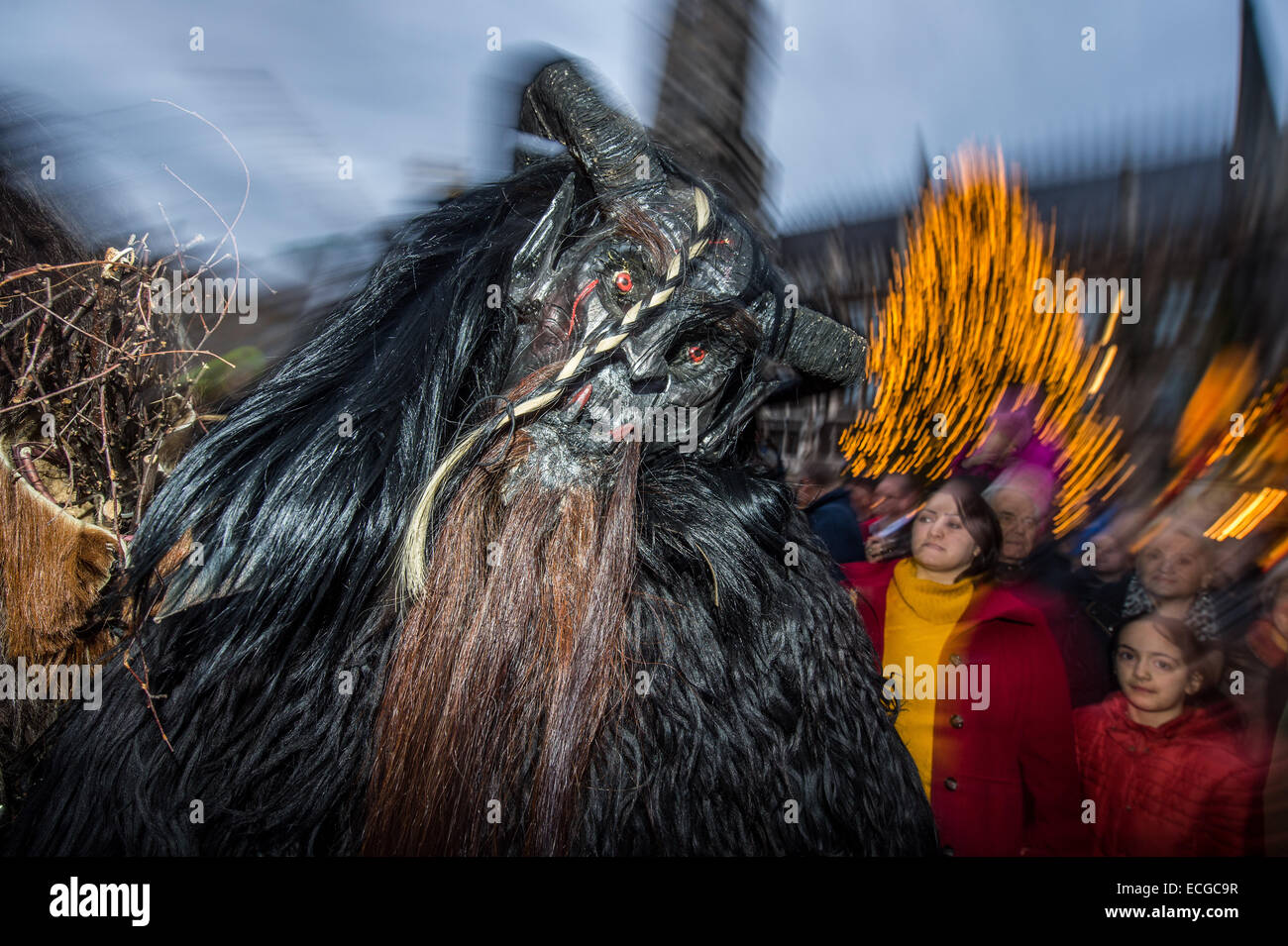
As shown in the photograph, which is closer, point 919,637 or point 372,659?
point 372,659

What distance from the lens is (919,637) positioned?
0.93 metres

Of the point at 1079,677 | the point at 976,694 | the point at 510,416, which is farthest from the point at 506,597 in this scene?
the point at 1079,677

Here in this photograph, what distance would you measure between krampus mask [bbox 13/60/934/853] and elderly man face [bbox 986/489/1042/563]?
37 centimetres

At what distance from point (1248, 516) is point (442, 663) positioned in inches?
44.0

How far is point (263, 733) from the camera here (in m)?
0.69

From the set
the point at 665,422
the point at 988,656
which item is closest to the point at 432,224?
the point at 665,422

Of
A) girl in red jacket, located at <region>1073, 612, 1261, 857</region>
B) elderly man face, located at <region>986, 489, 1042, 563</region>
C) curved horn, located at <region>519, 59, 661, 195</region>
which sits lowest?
A: girl in red jacket, located at <region>1073, 612, 1261, 857</region>

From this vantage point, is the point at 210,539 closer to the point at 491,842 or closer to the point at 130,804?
the point at 130,804

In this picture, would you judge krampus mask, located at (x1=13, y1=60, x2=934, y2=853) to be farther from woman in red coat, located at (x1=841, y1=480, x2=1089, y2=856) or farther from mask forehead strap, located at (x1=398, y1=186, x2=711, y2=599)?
woman in red coat, located at (x1=841, y1=480, x2=1089, y2=856)

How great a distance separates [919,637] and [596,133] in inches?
33.0

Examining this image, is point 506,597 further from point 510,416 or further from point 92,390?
point 92,390

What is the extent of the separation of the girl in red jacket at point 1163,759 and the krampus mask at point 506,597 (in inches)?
11.7

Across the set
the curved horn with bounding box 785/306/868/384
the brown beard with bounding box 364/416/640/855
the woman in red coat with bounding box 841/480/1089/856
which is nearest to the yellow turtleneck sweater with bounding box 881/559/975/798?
the woman in red coat with bounding box 841/480/1089/856

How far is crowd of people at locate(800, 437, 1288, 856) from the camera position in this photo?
830mm
